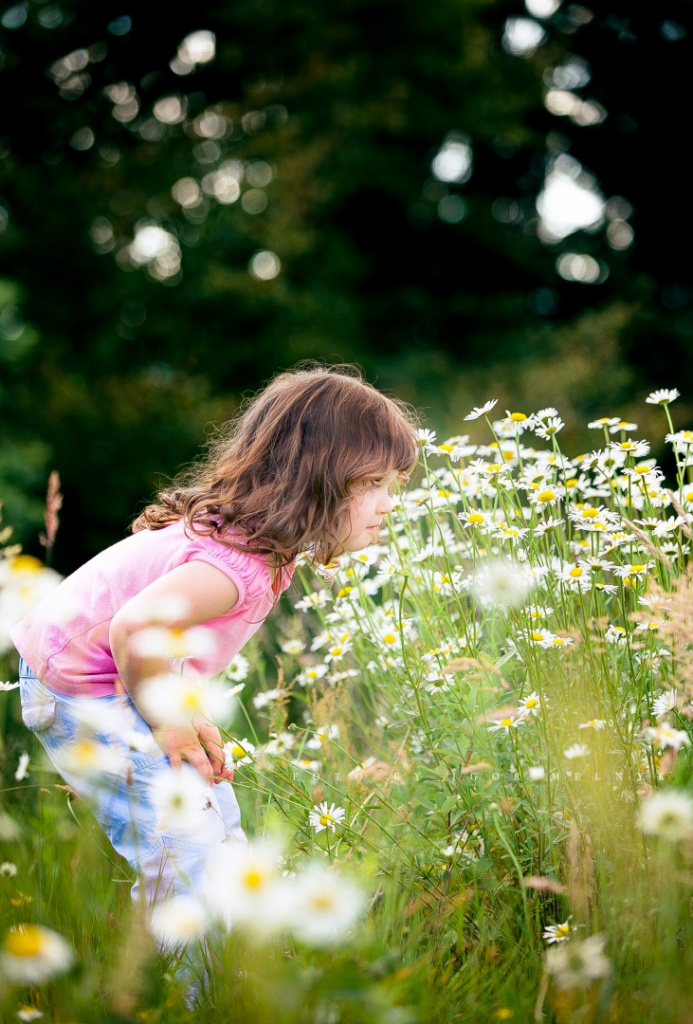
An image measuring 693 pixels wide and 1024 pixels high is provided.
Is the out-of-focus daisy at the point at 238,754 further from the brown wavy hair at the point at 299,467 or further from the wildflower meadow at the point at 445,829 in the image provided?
the brown wavy hair at the point at 299,467

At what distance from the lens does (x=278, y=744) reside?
2279 millimetres

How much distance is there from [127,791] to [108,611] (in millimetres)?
354

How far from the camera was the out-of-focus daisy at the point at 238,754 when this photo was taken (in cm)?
179

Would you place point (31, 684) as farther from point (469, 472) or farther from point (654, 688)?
point (654, 688)

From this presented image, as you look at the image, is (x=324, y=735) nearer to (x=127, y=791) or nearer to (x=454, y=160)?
(x=127, y=791)

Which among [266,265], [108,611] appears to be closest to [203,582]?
[108,611]

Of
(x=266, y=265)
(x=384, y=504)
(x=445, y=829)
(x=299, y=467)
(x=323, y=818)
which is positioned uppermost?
(x=266, y=265)

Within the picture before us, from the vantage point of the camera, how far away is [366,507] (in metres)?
2.08

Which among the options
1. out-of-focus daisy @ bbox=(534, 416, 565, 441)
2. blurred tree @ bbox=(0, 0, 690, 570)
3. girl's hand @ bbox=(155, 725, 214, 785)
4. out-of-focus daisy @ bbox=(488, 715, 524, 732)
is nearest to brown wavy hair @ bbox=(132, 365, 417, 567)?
out-of-focus daisy @ bbox=(534, 416, 565, 441)

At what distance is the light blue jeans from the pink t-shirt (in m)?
0.05

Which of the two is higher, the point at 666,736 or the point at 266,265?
the point at 266,265

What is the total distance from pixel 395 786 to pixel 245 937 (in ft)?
2.61

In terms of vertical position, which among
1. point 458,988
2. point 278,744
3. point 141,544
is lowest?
point 458,988

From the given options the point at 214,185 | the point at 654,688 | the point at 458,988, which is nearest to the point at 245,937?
the point at 458,988
